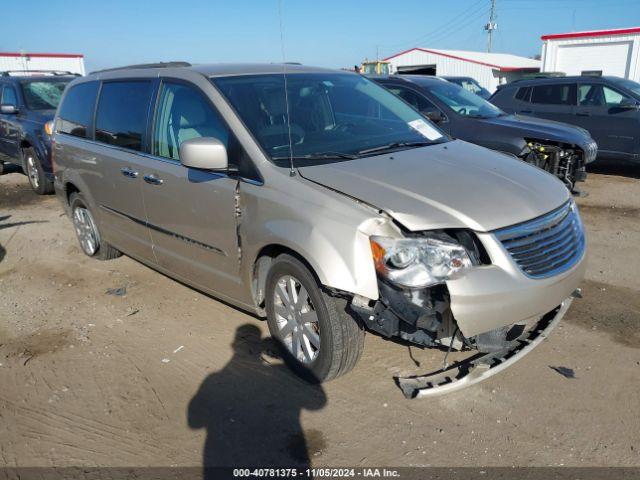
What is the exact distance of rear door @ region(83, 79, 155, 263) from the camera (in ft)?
13.7

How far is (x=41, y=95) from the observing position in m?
8.95

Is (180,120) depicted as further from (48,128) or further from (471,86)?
(471,86)

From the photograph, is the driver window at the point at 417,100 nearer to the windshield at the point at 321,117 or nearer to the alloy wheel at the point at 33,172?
the windshield at the point at 321,117

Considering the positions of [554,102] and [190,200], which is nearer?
[190,200]

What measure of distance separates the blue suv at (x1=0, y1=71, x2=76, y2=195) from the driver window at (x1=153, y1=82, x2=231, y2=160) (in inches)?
204

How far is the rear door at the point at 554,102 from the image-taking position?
9.69 m

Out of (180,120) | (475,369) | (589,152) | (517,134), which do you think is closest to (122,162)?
(180,120)

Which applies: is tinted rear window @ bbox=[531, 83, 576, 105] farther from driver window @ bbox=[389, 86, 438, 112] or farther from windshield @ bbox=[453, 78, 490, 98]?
windshield @ bbox=[453, 78, 490, 98]

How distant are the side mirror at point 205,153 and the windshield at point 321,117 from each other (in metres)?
0.28

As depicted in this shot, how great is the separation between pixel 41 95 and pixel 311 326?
26.4 ft

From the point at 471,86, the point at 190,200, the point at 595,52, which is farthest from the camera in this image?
the point at 595,52

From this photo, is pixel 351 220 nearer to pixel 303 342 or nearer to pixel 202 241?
pixel 303 342

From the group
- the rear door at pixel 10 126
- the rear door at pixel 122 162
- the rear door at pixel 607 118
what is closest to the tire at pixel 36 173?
the rear door at pixel 10 126

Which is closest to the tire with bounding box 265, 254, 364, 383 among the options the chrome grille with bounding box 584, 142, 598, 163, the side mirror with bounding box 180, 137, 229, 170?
the side mirror with bounding box 180, 137, 229, 170
